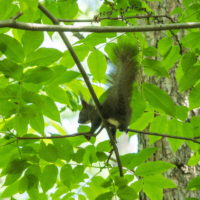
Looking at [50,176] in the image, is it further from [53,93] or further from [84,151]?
[53,93]

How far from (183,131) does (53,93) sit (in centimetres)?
67

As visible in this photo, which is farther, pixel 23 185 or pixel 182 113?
pixel 182 113

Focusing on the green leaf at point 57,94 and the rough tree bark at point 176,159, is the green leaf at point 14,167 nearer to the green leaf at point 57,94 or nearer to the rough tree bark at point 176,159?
the green leaf at point 57,94

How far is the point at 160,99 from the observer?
59.6 inches

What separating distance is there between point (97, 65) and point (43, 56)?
297 millimetres

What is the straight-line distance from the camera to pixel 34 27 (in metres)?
1.22

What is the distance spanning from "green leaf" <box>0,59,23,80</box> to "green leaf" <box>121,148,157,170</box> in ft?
2.22

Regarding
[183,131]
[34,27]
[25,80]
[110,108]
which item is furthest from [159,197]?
[34,27]

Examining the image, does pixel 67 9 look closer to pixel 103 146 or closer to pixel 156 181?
pixel 103 146

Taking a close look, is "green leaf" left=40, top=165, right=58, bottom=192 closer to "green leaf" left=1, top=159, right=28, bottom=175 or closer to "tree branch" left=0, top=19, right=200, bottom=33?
"green leaf" left=1, top=159, right=28, bottom=175

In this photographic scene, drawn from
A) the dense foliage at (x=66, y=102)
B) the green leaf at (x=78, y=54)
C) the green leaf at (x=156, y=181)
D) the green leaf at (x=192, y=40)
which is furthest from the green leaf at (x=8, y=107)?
the green leaf at (x=192, y=40)

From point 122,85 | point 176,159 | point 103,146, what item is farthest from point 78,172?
point 176,159

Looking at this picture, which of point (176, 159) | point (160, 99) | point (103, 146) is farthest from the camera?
point (176, 159)

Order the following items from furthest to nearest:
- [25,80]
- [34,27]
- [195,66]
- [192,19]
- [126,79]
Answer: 1. [126,79]
2. [192,19]
3. [195,66]
4. [25,80]
5. [34,27]
